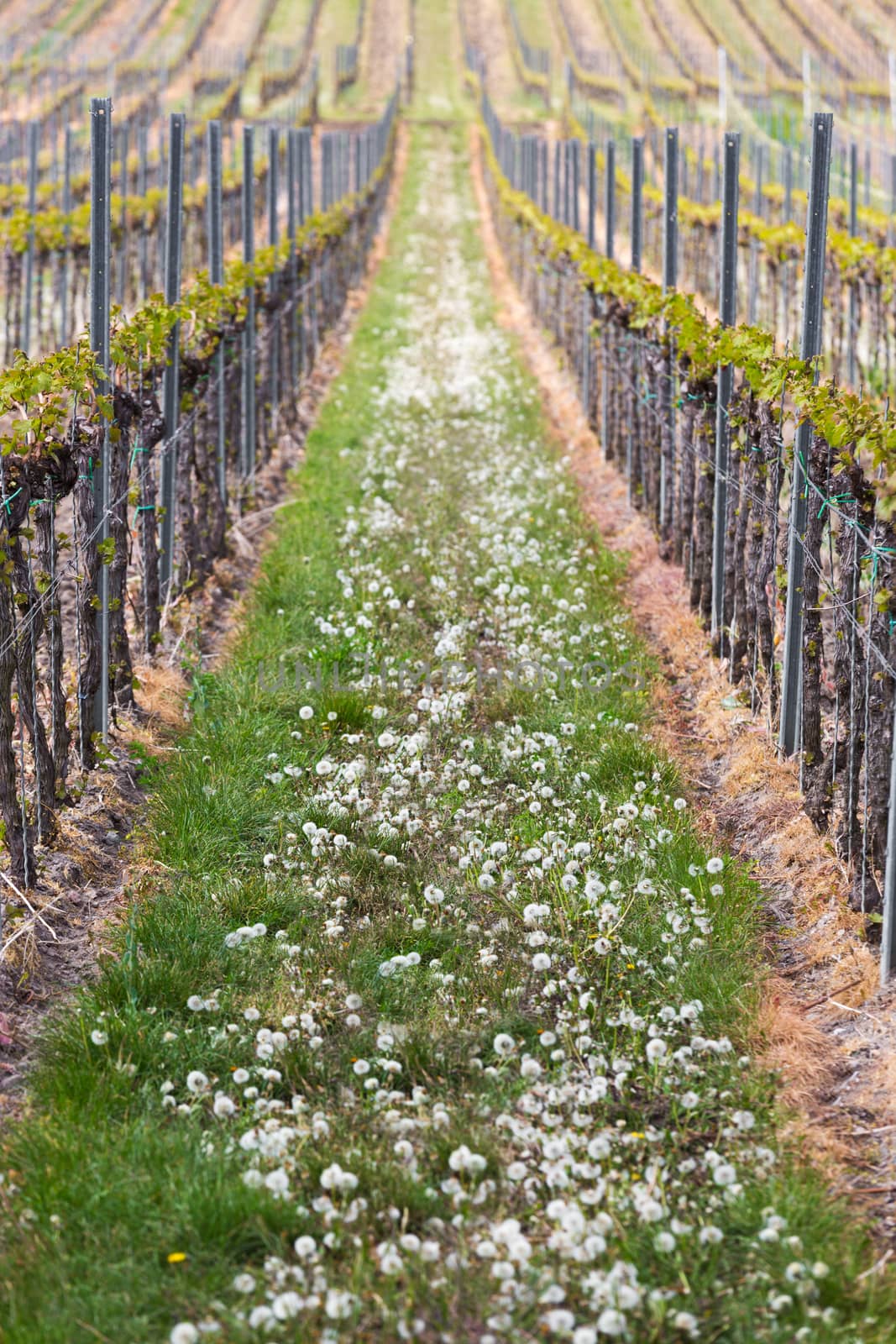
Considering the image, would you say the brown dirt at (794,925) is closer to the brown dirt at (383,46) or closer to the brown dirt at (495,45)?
the brown dirt at (383,46)

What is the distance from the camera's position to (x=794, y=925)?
5973 millimetres

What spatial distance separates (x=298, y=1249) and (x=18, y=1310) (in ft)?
2.45

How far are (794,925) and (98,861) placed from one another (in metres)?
3.13

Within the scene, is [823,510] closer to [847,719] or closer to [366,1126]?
[847,719]

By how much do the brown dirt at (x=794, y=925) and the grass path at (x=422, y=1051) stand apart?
0.58 ft

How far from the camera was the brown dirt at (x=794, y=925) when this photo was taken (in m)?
4.63

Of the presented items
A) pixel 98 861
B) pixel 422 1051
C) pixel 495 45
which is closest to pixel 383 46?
pixel 495 45

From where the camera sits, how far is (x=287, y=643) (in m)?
8.71

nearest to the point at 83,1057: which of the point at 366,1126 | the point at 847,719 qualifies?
the point at 366,1126

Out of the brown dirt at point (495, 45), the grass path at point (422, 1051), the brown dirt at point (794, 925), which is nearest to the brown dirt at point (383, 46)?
the brown dirt at point (495, 45)

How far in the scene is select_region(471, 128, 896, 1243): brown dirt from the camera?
4.63 m

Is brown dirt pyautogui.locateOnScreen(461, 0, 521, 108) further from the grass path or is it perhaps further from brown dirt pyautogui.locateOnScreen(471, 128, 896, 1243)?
the grass path

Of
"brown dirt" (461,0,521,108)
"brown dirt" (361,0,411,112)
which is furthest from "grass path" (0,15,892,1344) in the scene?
"brown dirt" (461,0,521,108)

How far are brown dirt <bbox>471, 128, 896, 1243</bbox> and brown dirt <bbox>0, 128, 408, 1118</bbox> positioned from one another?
8.74 ft
